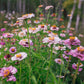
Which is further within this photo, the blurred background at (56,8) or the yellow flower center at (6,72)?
the blurred background at (56,8)

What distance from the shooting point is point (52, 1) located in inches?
88.7

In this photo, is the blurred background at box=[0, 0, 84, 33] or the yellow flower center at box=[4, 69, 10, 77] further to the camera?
the blurred background at box=[0, 0, 84, 33]

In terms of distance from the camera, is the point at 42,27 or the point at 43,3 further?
the point at 43,3

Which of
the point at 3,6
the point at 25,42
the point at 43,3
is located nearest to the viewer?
the point at 25,42

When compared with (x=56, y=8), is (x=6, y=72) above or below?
below

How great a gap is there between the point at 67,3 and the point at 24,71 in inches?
595

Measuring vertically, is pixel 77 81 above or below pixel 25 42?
below

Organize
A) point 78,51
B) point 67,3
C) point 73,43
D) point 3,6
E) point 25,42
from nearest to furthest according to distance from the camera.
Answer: point 78,51 < point 73,43 < point 25,42 < point 67,3 < point 3,6

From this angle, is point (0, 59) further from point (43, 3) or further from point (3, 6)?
point (3, 6)

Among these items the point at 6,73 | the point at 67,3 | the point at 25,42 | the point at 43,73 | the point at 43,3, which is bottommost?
the point at 43,73

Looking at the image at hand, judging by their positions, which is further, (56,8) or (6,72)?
(56,8)

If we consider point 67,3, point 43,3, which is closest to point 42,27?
point 43,3

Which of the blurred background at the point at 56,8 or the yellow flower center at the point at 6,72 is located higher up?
the blurred background at the point at 56,8

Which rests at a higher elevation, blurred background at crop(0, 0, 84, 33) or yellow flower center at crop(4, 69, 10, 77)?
blurred background at crop(0, 0, 84, 33)
